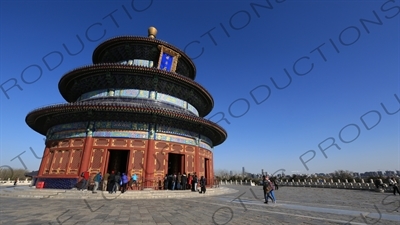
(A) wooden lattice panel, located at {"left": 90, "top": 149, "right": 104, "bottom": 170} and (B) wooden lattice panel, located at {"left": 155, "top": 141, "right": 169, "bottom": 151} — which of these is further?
(B) wooden lattice panel, located at {"left": 155, "top": 141, "right": 169, "bottom": 151}

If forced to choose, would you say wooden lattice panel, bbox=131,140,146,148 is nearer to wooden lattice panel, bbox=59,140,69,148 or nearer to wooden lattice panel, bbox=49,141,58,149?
wooden lattice panel, bbox=59,140,69,148

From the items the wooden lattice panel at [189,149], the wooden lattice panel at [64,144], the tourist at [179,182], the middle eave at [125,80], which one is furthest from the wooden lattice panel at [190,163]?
the wooden lattice panel at [64,144]

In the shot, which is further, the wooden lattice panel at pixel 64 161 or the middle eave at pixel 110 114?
the wooden lattice panel at pixel 64 161

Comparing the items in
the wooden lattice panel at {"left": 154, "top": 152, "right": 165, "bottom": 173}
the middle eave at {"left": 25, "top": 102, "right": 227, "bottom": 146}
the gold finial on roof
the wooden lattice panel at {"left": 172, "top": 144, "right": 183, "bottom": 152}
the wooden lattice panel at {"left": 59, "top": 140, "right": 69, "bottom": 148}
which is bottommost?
the wooden lattice panel at {"left": 154, "top": 152, "right": 165, "bottom": 173}

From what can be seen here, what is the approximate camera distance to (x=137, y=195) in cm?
1129

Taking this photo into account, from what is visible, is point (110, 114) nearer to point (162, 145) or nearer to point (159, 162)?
point (162, 145)

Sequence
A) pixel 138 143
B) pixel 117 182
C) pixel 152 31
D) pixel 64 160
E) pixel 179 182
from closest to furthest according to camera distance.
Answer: pixel 117 182, pixel 64 160, pixel 138 143, pixel 179 182, pixel 152 31

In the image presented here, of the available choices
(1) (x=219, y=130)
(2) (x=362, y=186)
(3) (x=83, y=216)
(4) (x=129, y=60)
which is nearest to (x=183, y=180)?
(1) (x=219, y=130)

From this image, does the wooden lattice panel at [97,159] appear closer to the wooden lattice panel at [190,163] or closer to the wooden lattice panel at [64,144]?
the wooden lattice panel at [64,144]

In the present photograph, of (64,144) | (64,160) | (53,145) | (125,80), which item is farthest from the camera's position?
(125,80)

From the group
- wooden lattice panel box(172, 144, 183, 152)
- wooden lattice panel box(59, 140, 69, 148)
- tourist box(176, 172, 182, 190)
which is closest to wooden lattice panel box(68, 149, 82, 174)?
wooden lattice panel box(59, 140, 69, 148)

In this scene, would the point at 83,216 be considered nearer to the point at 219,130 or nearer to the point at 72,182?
the point at 72,182

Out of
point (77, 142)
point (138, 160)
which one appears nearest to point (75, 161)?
point (77, 142)

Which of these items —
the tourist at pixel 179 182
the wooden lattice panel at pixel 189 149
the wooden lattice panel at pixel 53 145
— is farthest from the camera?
the wooden lattice panel at pixel 189 149
